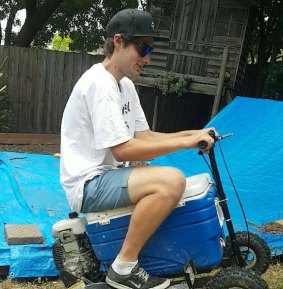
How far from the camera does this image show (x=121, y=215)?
2393 mm

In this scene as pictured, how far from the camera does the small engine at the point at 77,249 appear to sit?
102 inches

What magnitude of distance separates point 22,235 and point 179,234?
5.05 ft

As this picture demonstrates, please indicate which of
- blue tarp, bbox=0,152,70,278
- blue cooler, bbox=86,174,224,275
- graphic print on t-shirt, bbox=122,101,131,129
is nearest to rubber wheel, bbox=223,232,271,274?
blue cooler, bbox=86,174,224,275

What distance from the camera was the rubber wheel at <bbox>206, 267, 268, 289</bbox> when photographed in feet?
7.64

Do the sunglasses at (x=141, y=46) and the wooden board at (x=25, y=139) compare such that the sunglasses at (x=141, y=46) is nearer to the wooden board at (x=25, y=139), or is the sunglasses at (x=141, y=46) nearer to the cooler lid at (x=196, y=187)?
the cooler lid at (x=196, y=187)

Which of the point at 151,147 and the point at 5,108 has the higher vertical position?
the point at 151,147

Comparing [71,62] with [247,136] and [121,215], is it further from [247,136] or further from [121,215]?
[121,215]

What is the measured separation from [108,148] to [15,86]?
7.93 m

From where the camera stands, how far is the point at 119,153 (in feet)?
7.55

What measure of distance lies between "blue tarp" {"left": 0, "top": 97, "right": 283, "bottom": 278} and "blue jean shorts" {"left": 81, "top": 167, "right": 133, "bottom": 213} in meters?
1.14

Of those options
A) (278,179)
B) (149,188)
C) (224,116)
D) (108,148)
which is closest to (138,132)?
(108,148)

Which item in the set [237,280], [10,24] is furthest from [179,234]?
[10,24]

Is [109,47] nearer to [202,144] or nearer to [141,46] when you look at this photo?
[141,46]

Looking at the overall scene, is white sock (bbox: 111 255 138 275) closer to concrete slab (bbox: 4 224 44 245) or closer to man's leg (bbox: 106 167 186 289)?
man's leg (bbox: 106 167 186 289)
